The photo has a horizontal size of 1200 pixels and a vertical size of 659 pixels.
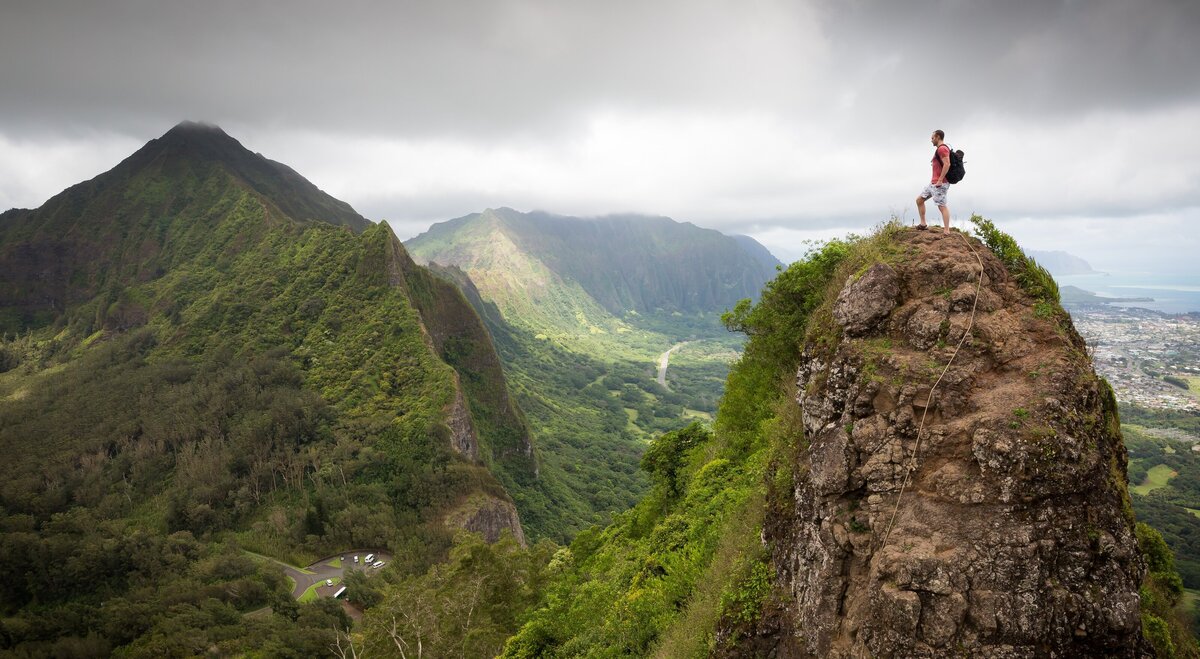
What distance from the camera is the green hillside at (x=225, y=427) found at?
210 ft

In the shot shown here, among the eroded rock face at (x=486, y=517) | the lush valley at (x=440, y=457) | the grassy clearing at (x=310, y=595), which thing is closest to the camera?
the lush valley at (x=440, y=457)

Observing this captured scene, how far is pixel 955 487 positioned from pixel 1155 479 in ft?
345

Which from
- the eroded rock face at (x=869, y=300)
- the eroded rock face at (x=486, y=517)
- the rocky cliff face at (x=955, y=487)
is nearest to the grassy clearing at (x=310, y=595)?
the eroded rock face at (x=486, y=517)

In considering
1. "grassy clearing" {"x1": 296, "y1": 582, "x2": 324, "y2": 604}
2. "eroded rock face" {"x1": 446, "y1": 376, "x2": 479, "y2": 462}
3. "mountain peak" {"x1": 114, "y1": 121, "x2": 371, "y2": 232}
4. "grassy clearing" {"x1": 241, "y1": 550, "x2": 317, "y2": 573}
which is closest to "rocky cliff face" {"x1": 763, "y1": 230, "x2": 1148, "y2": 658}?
"grassy clearing" {"x1": 296, "y1": 582, "x2": 324, "y2": 604}

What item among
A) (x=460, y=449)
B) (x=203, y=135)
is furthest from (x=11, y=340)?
(x=460, y=449)

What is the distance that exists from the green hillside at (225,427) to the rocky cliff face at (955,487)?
172 ft

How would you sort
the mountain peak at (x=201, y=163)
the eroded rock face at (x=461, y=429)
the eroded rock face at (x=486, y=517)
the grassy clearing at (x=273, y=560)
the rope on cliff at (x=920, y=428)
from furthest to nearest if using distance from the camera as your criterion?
the mountain peak at (x=201, y=163)
the eroded rock face at (x=461, y=429)
the eroded rock face at (x=486, y=517)
the grassy clearing at (x=273, y=560)
the rope on cliff at (x=920, y=428)

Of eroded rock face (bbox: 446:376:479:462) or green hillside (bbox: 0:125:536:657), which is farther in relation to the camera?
eroded rock face (bbox: 446:376:479:462)

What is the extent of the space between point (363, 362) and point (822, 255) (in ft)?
319

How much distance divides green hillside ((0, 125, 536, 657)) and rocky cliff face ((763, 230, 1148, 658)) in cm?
5238

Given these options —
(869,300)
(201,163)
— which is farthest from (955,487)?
(201,163)

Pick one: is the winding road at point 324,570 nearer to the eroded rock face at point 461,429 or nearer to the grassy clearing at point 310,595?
the grassy clearing at point 310,595

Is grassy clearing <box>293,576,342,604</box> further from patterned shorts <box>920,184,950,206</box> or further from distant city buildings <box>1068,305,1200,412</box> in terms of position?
distant city buildings <box>1068,305,1200,412</box>

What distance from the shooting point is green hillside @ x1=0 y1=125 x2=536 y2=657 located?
6400 centimetres
